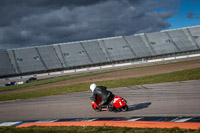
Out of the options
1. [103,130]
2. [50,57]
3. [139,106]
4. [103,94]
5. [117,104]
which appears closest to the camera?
[103,130]

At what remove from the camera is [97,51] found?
6644 cm

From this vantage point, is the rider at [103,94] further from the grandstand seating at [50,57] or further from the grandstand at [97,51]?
the grandstand seating at [50,57]

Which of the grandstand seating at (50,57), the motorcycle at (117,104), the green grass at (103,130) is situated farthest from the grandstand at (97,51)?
the green grass at (103,130)

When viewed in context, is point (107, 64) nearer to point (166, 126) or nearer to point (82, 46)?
point (82, 46)

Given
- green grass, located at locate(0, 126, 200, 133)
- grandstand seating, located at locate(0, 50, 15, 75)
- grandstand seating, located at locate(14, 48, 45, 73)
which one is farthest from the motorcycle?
grandstand seating, located at locate(0, 50, 15, 75)

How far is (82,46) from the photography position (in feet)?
228

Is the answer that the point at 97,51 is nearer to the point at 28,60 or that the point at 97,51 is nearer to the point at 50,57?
the point at 50,57

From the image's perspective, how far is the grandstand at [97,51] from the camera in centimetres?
5859

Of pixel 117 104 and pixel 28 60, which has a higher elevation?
pixel 28 60

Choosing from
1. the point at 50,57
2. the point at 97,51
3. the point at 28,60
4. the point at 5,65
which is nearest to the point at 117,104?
the point at 5,65

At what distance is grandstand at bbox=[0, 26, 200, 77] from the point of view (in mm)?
58594

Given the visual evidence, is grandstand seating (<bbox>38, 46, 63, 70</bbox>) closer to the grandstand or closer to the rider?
the grandstand

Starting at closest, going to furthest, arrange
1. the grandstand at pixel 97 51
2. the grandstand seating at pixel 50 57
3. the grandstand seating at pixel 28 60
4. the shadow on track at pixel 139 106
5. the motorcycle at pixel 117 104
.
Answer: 1. the motorcycle at pixel 117 104
2. the shadow on track at pixel 139 106
3. the grandstand seating at pixel 28 60
4. the grandstand at pixel 97 51
5. the grandstand seating at pixel 50 57

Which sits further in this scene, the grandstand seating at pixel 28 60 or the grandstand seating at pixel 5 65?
the grandstand seating at pixel 28 60
